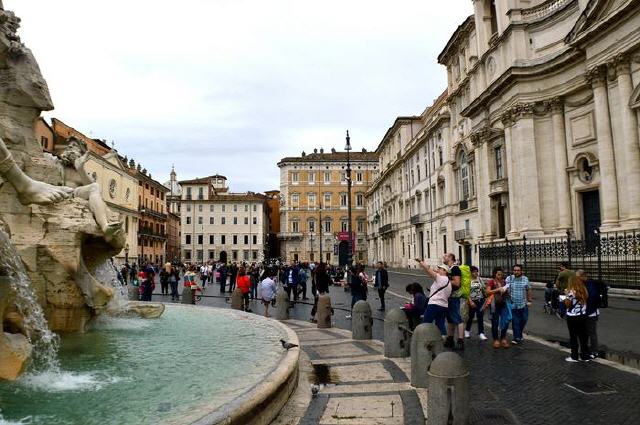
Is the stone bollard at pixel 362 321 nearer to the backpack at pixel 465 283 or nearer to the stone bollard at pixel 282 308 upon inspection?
the backpack at pixel 465 283

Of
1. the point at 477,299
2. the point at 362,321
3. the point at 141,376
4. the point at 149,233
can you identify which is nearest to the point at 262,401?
the point at 141,376

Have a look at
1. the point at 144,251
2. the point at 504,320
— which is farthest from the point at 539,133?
the point at 144,251

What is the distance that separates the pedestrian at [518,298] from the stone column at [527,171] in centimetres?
1891

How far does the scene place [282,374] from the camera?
5027mm

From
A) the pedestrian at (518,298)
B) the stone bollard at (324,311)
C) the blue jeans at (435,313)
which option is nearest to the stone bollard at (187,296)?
the stone bollard at (324,311)

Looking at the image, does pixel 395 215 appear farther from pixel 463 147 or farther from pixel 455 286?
pixel 455 286

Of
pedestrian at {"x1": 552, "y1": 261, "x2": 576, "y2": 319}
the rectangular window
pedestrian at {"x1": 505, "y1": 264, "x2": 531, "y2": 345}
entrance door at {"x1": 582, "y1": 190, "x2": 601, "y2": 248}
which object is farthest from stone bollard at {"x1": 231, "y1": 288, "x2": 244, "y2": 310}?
the rectangular window

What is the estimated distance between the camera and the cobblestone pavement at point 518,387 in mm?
4871

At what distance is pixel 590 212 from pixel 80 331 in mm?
25223

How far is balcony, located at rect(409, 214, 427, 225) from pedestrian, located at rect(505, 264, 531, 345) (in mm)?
39212

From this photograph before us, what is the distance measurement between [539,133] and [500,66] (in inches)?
199

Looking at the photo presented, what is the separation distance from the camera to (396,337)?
7535 millimetres

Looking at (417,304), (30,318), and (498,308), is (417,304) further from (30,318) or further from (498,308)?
(30,318)

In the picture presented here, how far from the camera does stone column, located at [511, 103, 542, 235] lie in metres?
26.6
